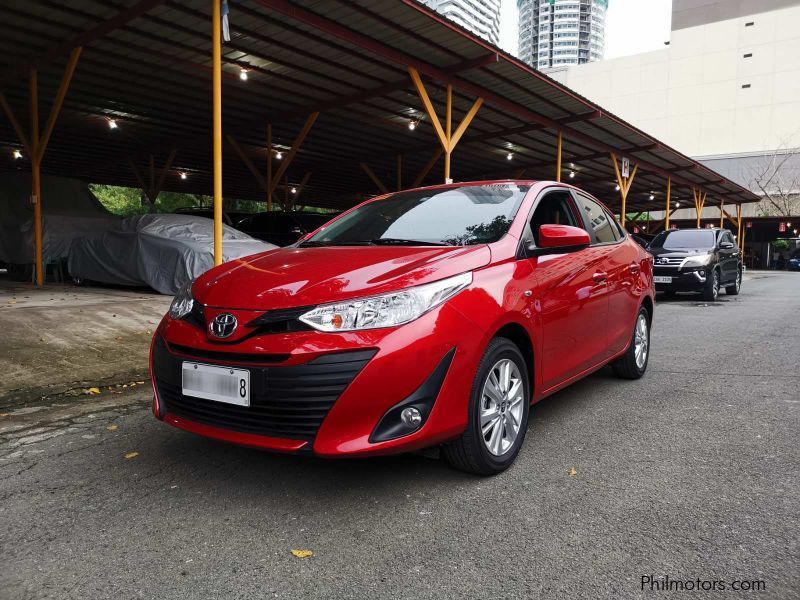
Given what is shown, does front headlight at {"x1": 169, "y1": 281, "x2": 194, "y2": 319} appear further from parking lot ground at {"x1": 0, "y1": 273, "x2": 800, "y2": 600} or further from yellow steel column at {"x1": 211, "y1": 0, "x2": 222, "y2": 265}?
yellow steel column at {"x1": 211, "y1": 0, "x2": 222, "y2": 265}

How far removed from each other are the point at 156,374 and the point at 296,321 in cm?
92

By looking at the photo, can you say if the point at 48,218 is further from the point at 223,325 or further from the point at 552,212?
the point at 552,212

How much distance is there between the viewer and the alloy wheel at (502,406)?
2811 mm

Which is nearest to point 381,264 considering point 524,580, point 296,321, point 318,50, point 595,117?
point 296,321

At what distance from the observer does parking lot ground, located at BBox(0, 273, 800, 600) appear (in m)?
1.98

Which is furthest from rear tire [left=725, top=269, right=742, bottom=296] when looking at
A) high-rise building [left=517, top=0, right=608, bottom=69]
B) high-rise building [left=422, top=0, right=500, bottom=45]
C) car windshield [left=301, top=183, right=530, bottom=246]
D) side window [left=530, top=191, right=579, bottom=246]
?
high-rise building [left=517, top=0, right=608, bottom=69]

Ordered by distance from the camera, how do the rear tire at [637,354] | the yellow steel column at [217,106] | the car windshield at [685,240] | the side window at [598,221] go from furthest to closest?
the car windshield at [685,240] → the yellow steel column at [217,106] → the rear tire at [637,354] → the side window at [598,221]

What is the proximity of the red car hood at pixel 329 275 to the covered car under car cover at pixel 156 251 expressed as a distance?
5.63 meters

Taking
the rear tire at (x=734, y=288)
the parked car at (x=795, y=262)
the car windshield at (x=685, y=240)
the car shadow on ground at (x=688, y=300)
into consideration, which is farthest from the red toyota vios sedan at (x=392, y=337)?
the parked car at (x=795, y=262)

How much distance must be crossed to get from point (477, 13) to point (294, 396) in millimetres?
118228

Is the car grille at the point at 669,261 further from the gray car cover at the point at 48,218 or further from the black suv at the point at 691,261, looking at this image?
the gray car cover at the point at 48,218

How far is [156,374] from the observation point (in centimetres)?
287

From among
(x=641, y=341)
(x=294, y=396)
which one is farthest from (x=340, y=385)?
(x=641, y=341)

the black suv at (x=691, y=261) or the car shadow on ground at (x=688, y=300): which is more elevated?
the black suv at (x=691, y=261)
